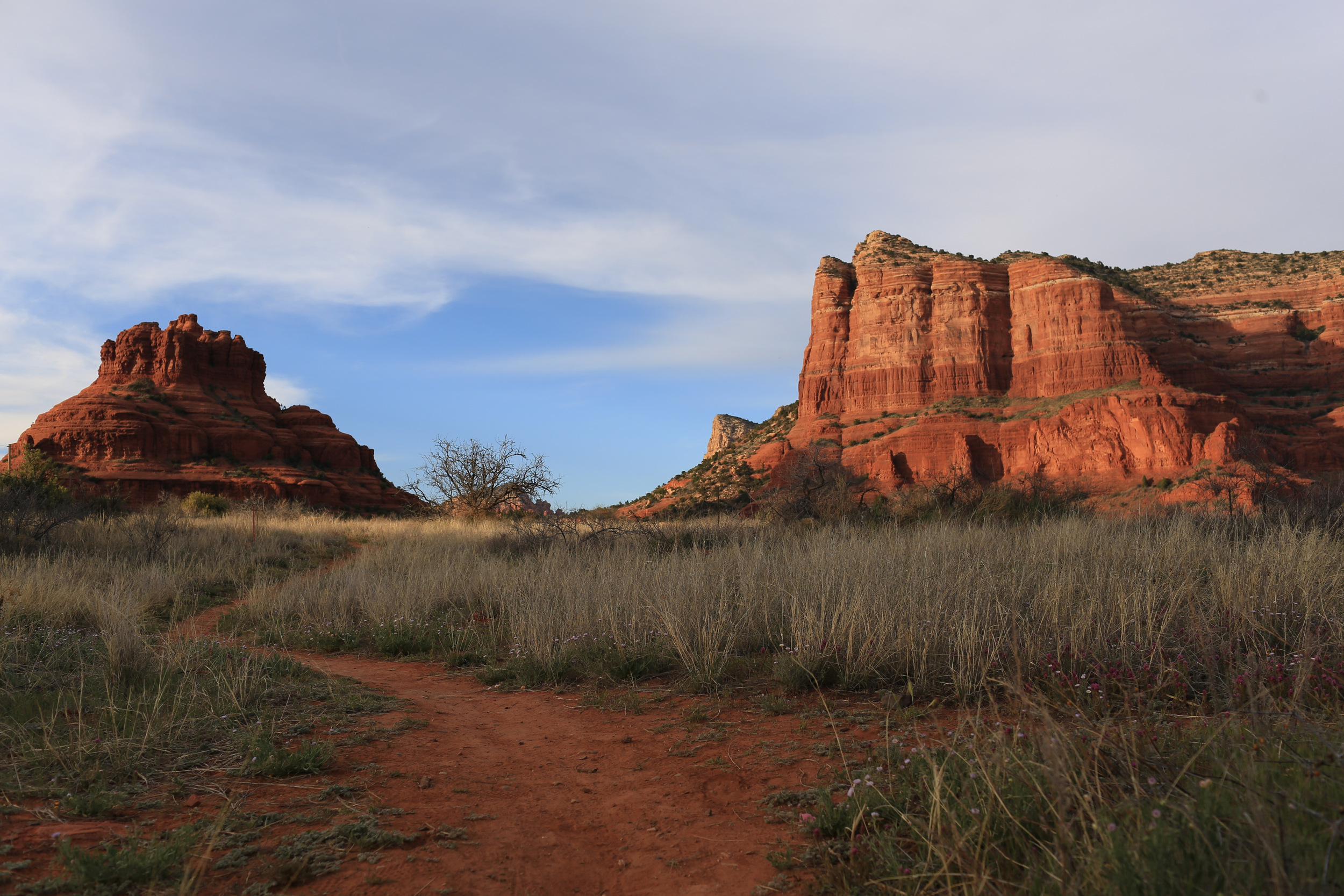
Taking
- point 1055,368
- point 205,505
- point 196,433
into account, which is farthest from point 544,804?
point 1055,368

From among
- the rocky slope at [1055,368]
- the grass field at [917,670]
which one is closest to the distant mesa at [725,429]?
the rocky slope at [1055,368]

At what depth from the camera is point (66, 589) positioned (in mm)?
8195

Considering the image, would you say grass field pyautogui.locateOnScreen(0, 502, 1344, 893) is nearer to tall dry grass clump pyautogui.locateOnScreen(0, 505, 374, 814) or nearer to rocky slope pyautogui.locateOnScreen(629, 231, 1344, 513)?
tall dry grass clump pyautogui.locateOnScreen(0, 505, 374, 814)

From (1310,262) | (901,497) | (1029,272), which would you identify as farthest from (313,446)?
(1310,262)

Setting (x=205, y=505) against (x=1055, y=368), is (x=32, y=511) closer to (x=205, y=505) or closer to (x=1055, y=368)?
(x=205, y=505)

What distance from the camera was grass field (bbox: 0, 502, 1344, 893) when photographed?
7.30ft

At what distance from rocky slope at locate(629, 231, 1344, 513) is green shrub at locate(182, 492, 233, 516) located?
32564 mm

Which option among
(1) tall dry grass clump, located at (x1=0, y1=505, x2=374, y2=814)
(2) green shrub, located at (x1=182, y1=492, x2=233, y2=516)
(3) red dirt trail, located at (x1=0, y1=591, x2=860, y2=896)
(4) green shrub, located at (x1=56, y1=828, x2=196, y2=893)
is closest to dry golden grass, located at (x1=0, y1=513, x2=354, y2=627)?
(1) tall dry grass clump, located at (x1=0, y1=505, x2=374, y2=814)

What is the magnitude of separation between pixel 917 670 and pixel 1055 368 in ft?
200

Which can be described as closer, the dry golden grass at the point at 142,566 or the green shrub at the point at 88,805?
the green shrub at the point at 88,805

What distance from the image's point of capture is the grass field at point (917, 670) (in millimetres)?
2227

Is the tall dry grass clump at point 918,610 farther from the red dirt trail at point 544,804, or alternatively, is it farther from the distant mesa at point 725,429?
the distant mesa at point 725,429

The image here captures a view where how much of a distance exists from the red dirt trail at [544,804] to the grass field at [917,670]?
9.7 inches

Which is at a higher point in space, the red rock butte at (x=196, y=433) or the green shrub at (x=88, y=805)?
the red rock butte at (x=196, y=433)
